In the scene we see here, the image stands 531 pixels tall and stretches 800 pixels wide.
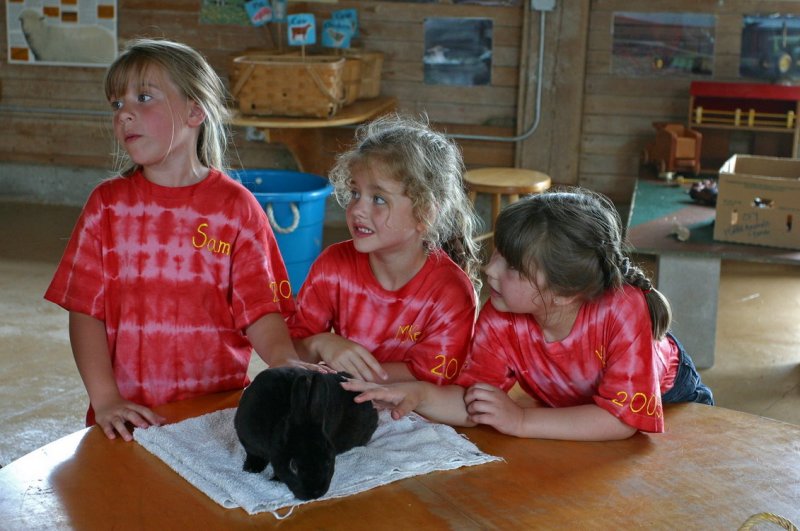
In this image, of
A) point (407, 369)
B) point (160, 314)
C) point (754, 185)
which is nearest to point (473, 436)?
point (407, 369)

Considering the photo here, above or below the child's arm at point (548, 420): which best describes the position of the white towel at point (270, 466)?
below

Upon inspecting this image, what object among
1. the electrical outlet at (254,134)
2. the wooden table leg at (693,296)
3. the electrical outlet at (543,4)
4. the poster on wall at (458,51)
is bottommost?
the wooden table leg at (693,296)

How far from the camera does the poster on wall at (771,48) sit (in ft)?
16.7

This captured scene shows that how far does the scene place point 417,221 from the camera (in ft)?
6.21

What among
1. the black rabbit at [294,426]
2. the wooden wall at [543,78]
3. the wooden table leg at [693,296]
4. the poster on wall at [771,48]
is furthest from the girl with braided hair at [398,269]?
the poster on wall at [771,48]

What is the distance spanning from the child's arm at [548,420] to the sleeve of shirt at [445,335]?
0.80 ft

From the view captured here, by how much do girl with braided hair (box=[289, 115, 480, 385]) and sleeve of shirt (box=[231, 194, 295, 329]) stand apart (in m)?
0.06

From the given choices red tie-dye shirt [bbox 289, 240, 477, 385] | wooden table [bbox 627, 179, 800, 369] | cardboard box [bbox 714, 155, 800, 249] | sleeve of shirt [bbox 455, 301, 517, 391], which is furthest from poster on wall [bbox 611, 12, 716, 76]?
sleeve of shirt [bbox 455, 301, 517, 391]

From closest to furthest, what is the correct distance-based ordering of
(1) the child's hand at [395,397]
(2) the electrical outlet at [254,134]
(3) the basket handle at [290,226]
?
(1) the child's hand at [395,397], (3) the basket handle at [290,226], (2) the electrical outlet at [254,134]

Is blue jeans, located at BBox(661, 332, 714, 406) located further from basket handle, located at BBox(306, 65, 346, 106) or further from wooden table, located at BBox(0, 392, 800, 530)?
basket handle, located at BBox(306, 65, 346, 106)

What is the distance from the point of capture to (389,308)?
1.91 m

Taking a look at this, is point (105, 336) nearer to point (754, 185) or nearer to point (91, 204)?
point (91, 204)

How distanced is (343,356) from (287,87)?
3073 mm

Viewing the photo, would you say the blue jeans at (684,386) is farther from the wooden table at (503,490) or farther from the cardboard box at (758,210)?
the cardboard box at (758,210)
